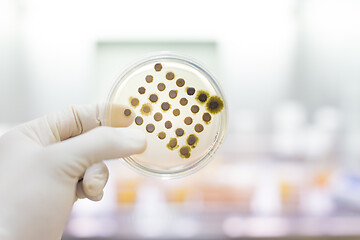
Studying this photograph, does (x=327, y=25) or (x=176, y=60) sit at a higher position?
(x=327, y=25)

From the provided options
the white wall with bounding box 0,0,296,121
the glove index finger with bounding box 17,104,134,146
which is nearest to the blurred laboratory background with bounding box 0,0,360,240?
the white wall with bounding box 0,0,296,121

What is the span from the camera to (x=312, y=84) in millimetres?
2270

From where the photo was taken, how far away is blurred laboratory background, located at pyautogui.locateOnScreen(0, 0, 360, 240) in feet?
6.55

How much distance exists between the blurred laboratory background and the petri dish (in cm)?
126

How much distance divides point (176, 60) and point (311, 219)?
4.58 feet

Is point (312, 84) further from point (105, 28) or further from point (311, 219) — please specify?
point (105, 28)

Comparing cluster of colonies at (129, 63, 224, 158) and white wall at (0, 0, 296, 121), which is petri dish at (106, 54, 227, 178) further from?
white wall at (0, 0, 296, 121)

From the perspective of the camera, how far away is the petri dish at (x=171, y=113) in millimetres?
663

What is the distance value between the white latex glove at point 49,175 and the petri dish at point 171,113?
0.19 feet

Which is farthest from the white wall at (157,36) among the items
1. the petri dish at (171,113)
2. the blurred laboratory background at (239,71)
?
the petri dish at (171,113)

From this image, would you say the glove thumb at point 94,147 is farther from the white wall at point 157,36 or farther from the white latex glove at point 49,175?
the white wall at point 157,36

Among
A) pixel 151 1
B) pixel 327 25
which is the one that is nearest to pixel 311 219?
pixel 327 25

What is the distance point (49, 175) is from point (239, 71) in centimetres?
181

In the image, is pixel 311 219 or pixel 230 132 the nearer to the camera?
pixel 311 219
